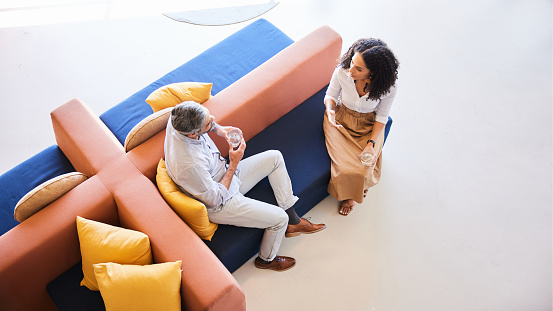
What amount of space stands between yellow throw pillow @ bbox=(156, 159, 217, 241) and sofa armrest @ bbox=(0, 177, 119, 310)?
0.30 m

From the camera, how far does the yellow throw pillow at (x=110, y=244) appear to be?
2.45m

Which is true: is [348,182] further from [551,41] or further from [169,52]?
[551,41]

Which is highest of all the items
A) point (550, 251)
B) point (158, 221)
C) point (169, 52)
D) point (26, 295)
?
point (169, 52)

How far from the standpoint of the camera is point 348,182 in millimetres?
3104

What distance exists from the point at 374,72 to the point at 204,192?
1.16 metres

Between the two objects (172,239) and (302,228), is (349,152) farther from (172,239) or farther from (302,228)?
A: (172,239)

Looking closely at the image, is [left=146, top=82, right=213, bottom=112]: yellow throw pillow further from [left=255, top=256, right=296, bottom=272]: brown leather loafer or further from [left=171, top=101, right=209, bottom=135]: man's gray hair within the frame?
[left=255, top=256, right=296, bottom=272]: brown leather loafer

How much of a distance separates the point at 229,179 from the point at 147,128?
561mm

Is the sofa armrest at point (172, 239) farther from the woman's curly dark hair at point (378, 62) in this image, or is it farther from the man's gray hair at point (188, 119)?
the woman's curly dark hair at point (378, 62)

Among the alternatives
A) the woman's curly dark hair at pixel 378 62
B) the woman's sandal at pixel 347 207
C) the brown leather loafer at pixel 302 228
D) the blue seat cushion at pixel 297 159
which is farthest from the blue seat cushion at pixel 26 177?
the woman's curly dark hair at pixel 378 62

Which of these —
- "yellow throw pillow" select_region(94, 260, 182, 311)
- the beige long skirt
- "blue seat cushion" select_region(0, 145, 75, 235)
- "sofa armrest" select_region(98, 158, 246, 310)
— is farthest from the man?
"blue seat cushion" select_region(0, 145, 75, 235)

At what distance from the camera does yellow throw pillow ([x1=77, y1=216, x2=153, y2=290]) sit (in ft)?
8.04

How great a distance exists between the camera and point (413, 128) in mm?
3773

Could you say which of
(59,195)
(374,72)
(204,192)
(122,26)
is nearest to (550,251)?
(374,72)
